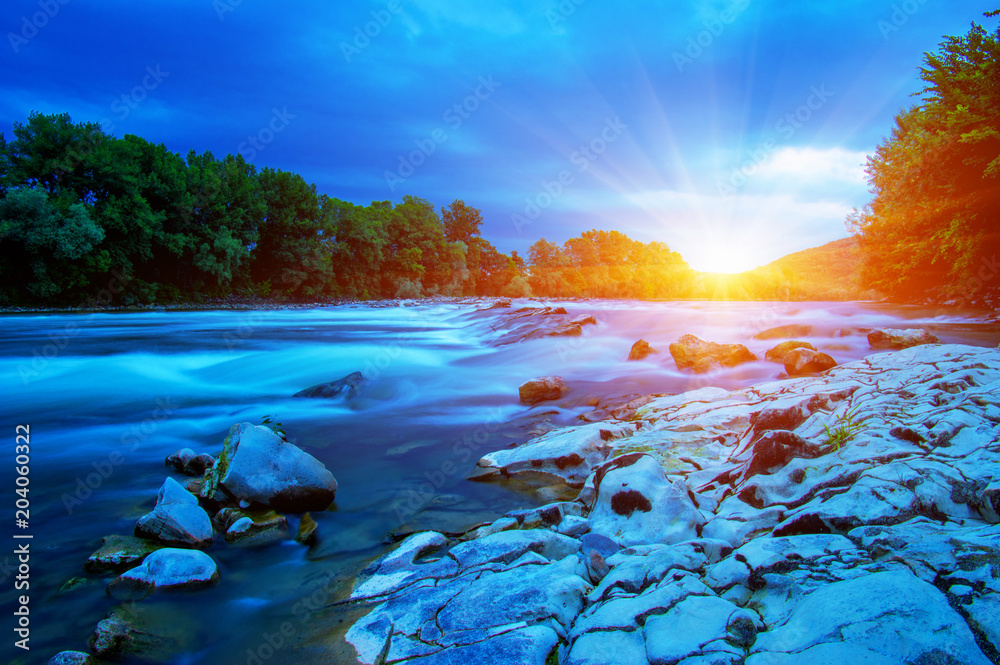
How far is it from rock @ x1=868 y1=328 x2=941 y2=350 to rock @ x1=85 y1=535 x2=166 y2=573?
11912 mm

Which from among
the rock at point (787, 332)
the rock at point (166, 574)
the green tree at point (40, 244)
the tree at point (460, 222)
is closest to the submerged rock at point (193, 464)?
the rock at point (166, 574)

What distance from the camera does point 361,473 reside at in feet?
16.5

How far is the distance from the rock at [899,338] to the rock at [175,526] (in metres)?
11.6

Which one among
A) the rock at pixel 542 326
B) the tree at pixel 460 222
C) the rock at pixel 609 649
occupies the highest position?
the tree at pixel 460 222

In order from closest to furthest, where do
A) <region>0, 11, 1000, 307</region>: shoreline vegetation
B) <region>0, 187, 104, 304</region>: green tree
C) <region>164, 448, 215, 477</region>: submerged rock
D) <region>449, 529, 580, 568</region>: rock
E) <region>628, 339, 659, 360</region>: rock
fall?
<region>449, 529, 580, 568</region>: rock
<region>164, 448, 215, 477</region>: submerged rock
<region>628, 339, 659, 360</region>: rock
<region>0, 11, 1000, 307</region>: shoreline vegetation
<region>0, 187, 104, 304</region>: green tree

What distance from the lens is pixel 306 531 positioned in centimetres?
367

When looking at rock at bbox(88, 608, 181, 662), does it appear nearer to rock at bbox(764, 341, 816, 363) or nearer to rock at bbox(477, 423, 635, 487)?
rock at bbox(477, 423, 635, 487)

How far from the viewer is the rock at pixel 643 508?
2943mm

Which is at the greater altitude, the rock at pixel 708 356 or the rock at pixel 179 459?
the rock at pixel 708 356

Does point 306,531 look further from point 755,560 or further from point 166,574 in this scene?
point 755,560

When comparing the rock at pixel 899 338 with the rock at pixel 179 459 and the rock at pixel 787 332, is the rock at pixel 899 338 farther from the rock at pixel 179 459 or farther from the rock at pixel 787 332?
the rock at pixel 179 459

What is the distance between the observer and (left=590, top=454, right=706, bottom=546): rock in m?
2.94

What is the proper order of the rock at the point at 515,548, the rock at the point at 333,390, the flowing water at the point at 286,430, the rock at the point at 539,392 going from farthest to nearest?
the rock at the point at 333,390 < the rock at the point at 539,392 < the rock at the point at 515,548 < the flowing water at the point at 286,430

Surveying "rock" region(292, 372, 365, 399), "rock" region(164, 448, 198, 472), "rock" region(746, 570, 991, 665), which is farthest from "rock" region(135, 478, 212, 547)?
"rock" region(292, 372, 365, 399)
